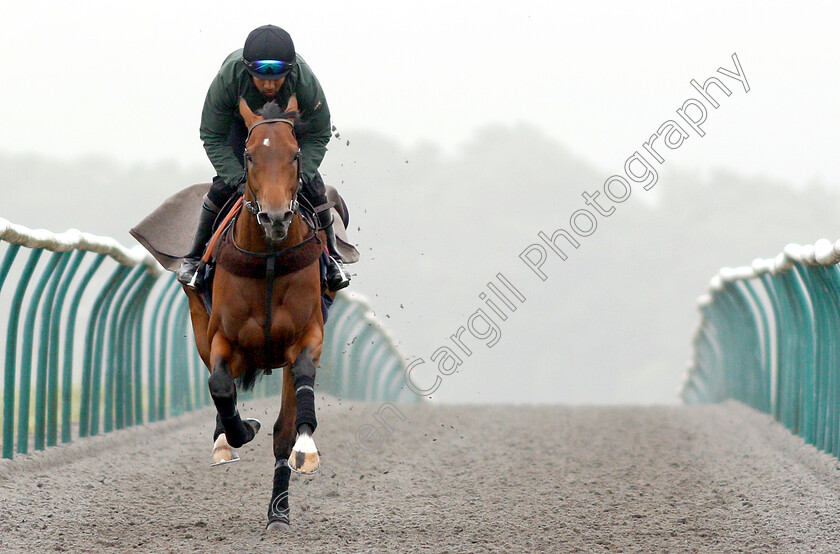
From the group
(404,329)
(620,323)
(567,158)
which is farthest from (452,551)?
(567,158)

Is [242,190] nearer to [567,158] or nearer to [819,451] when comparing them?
[819,451]

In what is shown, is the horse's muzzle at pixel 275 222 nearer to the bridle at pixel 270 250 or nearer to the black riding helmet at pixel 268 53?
the bridle at pixel 270 250

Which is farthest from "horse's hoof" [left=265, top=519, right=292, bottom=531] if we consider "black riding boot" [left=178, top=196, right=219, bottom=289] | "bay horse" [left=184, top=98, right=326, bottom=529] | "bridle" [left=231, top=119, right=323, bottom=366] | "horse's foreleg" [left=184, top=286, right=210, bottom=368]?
"black riding boot" [left=178, top=196, right=219, bottom=289]

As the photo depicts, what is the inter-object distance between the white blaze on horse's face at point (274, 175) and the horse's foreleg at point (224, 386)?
0.78 m

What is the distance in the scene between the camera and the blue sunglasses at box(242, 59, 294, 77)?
20.7ft

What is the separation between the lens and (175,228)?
8.03 meters

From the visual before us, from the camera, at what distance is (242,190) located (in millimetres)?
6754

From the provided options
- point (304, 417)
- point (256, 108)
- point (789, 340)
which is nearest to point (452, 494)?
point (304, 417)

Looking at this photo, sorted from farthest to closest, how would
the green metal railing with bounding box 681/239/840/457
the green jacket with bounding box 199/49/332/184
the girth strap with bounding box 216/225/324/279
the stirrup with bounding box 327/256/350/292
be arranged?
the green metal railing with bounding box 681/239/840/457
the stirrup with bounding box 327/256/350/292
the green jacket with bounding box 199/49/332/184
the girth strap with bounding box 216/225/324/279

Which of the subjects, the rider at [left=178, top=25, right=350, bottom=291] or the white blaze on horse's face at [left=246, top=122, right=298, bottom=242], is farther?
the rider at [left=178, top=25, right=350, bottom=291]

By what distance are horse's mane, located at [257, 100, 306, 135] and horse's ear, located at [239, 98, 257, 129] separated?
0.14 feet

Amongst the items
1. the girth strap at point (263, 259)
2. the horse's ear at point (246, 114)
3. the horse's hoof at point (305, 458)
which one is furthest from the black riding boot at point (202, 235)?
the horse's hoof at point (305, 458)

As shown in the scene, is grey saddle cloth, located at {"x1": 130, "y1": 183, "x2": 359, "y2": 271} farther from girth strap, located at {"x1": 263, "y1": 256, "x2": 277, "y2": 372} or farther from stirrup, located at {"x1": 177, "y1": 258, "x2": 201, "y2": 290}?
girth strap, located at {"x1": 263, "y1": 256, "x2": 277, "y2": 372}

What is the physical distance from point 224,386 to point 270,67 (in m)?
1.65
